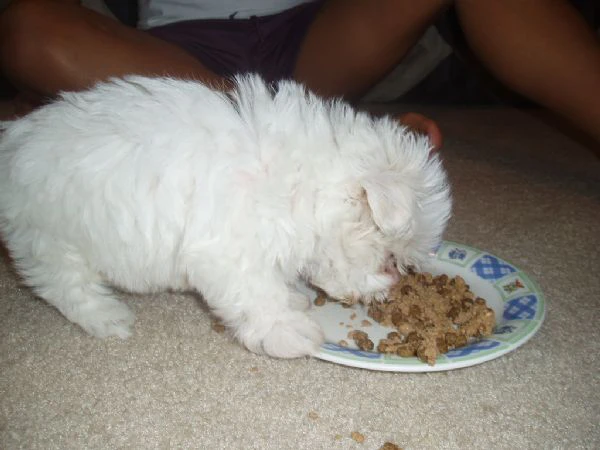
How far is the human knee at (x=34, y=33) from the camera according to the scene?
1606 millimetres

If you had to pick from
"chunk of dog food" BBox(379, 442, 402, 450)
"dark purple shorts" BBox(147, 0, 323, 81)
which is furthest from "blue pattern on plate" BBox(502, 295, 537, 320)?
"dark purple shorts" BBox(147, 0, 323, 81)

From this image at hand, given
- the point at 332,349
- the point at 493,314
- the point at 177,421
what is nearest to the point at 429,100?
the point at 493,314

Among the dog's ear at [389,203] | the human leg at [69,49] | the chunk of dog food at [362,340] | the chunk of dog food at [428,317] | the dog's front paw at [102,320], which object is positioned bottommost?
the dog's front paw at [102,320]

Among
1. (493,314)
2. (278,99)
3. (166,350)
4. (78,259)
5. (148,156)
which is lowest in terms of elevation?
(166,350)

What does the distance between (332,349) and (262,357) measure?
0.54 feet

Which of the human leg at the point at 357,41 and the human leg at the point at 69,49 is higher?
the human leg at the point at 357,41

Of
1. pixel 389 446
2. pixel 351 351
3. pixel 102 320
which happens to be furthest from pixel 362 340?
pixel 102 320

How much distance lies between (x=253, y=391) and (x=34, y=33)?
1.18 m

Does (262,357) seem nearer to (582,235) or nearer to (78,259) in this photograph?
(78,259)

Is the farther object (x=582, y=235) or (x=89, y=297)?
(x=582, y=235)

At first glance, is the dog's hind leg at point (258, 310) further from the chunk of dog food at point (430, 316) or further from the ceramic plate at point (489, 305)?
the chunk of dog food at point (430, 316)

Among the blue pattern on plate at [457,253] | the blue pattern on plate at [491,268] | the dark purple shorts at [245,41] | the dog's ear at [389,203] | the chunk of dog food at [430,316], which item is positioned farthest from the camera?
the dark purple shorts at [245,41]

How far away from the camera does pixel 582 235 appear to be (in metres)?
1.85

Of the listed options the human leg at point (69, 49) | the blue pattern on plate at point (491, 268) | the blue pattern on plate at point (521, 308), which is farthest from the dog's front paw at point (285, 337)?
the human leg at point (69, 49)
